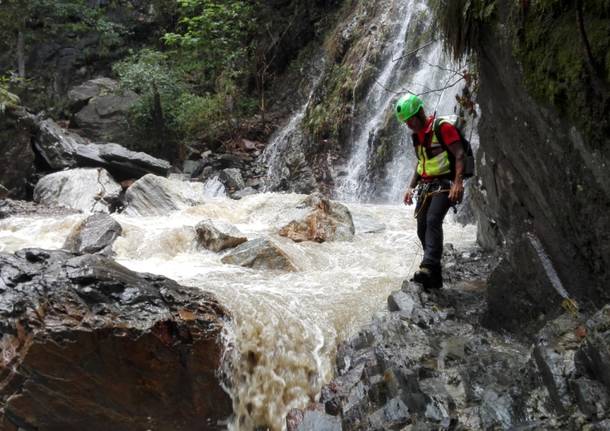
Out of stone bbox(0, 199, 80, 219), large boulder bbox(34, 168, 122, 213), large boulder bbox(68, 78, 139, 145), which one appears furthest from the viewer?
large boulder bbox(68, 78, 139, 145)

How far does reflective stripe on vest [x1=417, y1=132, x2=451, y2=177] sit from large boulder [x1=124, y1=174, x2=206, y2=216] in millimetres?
6918

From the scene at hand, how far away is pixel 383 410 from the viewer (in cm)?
352

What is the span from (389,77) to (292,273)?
7905 mm

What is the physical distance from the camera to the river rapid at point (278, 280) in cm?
472

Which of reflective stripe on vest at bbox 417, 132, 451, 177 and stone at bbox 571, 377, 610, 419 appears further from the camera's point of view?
reflective stripe on vest at bbox 417, 132, 451, 177

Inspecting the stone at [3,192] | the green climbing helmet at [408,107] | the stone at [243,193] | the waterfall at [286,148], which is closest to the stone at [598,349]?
the green climbing helmet at [408,107]

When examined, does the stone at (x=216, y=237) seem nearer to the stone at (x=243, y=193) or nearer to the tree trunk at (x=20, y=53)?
the stone at (x=243, y=193)

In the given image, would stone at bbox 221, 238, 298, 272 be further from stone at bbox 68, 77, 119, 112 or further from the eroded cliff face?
stone at bbox 68, 77, 119, 112

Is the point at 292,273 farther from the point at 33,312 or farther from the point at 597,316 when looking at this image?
the point at 597,316

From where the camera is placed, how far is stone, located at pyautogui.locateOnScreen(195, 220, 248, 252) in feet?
25.4

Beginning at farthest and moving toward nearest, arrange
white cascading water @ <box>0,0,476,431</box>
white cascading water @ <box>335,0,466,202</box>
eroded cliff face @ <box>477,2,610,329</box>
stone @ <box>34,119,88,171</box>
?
1. stone @ <box>34,119,88,171</box>
2. white cascading water @ <box>335,0,466,202</box>
3. white cascading water @ <box>0,0,476,431</box>
4. eroded cliff face @ <box>477,2,610,329</box>

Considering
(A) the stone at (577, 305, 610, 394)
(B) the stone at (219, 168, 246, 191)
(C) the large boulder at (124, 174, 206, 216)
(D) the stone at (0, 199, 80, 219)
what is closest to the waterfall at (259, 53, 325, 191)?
(B) the stone at (219, 168, 246, 191)

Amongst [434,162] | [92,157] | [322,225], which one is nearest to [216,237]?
[322,225]

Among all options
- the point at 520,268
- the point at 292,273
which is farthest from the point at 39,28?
the point at 520,268
